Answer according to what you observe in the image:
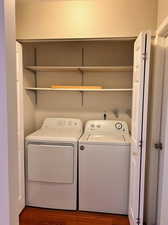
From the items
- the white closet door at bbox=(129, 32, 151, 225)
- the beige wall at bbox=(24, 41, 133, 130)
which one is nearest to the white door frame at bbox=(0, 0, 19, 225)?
the white closet door at bbox=(129, 32, 151, 225)

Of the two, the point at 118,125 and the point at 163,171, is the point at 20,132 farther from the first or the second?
the point at 163,171

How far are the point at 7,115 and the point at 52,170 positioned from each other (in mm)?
1554

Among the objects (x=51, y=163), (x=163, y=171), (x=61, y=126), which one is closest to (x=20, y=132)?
(x=51, y=163)

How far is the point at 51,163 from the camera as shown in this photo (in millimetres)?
2408

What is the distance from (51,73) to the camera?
3.06 meters

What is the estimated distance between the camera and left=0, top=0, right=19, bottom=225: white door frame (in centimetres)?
100

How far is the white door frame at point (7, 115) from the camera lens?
1.00 m

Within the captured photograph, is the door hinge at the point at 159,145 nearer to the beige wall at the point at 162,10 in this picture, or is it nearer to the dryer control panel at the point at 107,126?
the dryer control panel at the point at 107,126

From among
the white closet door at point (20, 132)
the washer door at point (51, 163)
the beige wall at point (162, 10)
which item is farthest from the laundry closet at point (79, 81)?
the beige wall at point (162, 10)

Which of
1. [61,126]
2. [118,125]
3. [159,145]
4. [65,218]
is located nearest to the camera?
[159,145]

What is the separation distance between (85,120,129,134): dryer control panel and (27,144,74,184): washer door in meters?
0.59

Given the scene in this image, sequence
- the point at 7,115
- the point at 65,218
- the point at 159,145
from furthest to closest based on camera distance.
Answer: the point at 65,218 → the point at 159,145 → the point at 7,115

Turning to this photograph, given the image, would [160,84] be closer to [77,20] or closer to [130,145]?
[130,145]

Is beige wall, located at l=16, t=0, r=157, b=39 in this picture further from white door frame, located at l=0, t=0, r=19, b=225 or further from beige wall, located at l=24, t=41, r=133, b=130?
white door frame, located at l=0, t=0, r=19, b=225
